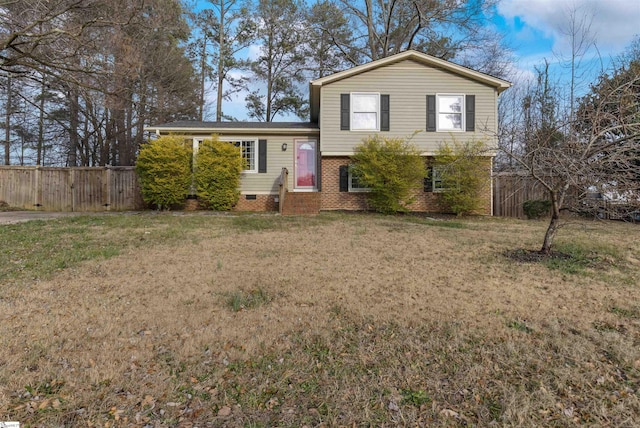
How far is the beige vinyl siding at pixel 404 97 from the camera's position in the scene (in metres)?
12.9

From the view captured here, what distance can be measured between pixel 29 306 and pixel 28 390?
1.79 meters

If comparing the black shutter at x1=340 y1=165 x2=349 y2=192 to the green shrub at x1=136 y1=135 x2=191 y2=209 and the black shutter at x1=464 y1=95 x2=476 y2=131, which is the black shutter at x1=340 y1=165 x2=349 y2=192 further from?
the green shrub at x1=136 y1=135 x2=191 y2=209

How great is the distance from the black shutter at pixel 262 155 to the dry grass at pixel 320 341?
8.19m

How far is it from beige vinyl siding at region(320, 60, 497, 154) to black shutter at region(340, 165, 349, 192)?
0.67 m

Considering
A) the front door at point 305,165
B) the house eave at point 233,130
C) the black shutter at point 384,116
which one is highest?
the black shutter at point 384,116

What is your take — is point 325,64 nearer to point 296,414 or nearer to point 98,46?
point 98,46

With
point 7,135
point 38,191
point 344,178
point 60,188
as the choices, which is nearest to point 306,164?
point 344,178

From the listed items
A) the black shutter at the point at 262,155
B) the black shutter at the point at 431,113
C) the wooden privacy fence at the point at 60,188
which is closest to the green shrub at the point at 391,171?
the black shutter at the point at 431,113

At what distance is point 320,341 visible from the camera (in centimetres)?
297

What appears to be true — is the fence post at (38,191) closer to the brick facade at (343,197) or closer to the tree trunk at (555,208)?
the brick facade at (343,197)

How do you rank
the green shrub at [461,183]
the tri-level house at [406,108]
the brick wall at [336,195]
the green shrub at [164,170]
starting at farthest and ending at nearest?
the brick wall at [336,195], the tri-level house at [406,108], the green shrub at [164,170], the green shrub at [461,183]

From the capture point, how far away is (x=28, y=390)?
2.27 meters

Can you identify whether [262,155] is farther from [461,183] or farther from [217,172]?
[461,183]

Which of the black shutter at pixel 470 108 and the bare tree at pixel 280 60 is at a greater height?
the bare tree at pixel 280 60
